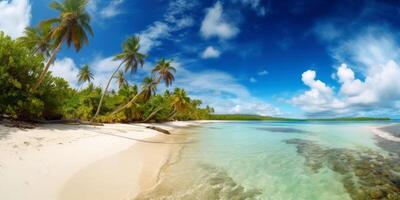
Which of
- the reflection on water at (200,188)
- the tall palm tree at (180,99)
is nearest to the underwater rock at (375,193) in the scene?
the reflection on water at (200,188)

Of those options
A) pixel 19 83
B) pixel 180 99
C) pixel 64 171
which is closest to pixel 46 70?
pixel 19 83

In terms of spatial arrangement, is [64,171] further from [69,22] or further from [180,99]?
[180,99]

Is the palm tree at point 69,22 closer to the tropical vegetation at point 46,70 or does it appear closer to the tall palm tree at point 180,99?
the tropical vegetation at point 46,70

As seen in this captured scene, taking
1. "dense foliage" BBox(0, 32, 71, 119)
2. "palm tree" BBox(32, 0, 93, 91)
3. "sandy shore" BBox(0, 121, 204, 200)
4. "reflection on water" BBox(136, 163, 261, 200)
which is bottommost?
"reflection on water" BBox(136, 163, 261, 200)

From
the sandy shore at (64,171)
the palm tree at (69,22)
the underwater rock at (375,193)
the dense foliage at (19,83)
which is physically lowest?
the underwater rock at (375,193)

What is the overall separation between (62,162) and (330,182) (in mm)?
8802

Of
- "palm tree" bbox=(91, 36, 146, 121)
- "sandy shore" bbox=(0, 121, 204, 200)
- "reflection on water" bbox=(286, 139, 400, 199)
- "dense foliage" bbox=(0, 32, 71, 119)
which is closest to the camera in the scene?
"sandy shore" bbox=(0, 121, 204, 200)

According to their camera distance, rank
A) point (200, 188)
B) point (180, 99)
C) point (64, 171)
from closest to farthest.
Answer: point (200, 188)
point (64, 171)
point (180, 99)

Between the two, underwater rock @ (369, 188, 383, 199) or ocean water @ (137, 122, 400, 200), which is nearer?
underwater rock @ (369, 188, 383, 199)

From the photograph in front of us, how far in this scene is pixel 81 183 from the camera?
6254 mm

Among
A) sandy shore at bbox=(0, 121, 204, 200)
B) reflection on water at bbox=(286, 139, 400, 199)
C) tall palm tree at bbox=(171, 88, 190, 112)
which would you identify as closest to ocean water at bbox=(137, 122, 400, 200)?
reflection on water at bbox=(286, 139, 400, 199)

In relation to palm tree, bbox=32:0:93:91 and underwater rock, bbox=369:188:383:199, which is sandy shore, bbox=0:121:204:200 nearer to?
underwater rock, bbox=369:188:383:199

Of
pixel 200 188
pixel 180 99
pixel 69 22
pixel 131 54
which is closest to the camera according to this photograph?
pixel 200 188

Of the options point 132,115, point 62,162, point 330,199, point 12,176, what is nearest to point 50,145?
point 62,162
